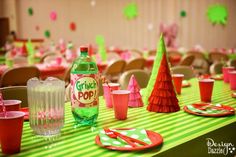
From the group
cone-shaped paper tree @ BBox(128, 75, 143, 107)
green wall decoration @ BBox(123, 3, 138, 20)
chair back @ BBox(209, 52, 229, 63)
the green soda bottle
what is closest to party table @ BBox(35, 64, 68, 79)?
cone-shaped paper tree @ BBox(128, 75, 143, 107)

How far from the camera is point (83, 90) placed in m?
1.35

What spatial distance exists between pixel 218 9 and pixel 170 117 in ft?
22.6

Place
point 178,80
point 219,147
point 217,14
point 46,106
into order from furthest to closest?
point 217,14, point 178,80, point 219,147, point 46,106

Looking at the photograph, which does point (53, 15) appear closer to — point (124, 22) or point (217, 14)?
point (124, 22)

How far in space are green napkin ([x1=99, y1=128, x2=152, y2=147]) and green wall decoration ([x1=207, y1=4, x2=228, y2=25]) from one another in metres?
7.14

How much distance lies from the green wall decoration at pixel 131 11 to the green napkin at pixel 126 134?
8360 mm

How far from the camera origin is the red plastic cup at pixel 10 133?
3.44 feet

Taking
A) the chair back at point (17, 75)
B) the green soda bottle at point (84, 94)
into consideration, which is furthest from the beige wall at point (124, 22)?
the green soda bottle at point (84, 94)

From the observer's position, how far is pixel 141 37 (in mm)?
9328

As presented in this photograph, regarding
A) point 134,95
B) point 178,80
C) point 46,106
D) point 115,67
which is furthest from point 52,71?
point 46,106

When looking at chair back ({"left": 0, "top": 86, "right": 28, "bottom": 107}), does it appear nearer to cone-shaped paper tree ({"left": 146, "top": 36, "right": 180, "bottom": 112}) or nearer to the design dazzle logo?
cone-shaped paper tree ({"left": 146, "top": 36, "right": 180, "bottom": 112})

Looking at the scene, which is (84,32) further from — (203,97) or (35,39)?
(203,97)

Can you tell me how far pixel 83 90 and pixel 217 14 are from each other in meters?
7.11

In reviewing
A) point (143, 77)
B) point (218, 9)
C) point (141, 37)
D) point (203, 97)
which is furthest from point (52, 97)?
point (141, 37)
